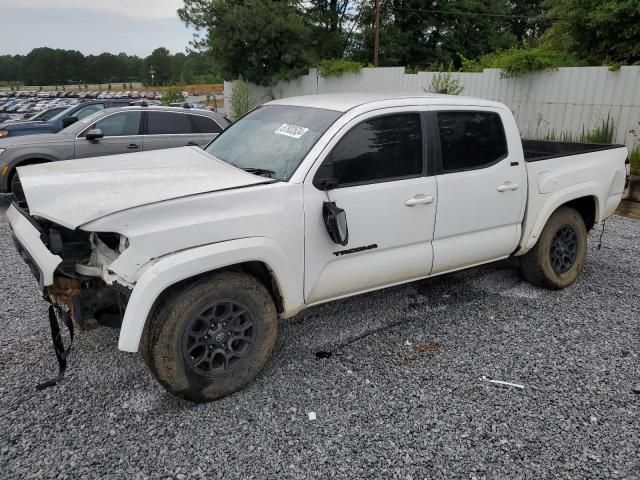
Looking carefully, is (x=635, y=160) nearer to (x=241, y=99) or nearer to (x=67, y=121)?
(x=67, y=121)

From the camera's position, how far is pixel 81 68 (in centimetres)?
11900

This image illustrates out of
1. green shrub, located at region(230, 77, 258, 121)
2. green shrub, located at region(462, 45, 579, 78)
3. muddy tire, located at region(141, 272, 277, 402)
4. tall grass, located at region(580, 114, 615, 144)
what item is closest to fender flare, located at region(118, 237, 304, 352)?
muddy tire, located at region(141, 272, 277, 402)

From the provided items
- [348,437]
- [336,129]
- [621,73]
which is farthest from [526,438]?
[621,73]

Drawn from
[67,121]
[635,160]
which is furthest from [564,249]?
[67,121]

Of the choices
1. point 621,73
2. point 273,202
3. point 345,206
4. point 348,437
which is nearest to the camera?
point 348,437

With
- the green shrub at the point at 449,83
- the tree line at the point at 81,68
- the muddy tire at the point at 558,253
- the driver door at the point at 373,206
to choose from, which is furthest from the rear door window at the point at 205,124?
the tree line at the point at 81,68

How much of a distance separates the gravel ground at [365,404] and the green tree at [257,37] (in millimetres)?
19711

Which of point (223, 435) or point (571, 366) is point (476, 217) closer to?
point (571, 366)

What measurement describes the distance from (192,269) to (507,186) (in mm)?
2725

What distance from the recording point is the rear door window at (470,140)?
12.9ft

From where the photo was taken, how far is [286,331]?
13.4ft

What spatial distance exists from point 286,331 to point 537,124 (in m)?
8.99

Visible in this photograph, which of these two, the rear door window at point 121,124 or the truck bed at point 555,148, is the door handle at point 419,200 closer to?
the truck bed at point 555,148

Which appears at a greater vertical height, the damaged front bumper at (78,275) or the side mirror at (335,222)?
the side mirror at (335,222)
